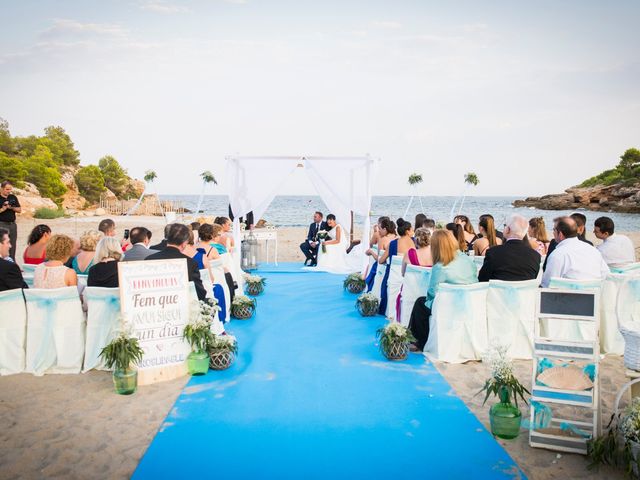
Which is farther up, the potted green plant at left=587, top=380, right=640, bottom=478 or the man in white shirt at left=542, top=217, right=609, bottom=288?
the man in white shirt at left=542, top=217, right=609, bottom=288

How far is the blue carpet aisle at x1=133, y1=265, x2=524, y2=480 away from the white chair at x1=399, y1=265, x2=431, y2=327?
1.95 ft

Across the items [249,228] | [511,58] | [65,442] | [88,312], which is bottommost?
[65,442]

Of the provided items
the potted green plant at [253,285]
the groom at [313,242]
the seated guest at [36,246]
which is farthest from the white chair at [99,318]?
the groom at [313,242]

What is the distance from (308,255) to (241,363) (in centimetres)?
699

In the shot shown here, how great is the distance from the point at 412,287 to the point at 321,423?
8.72 feet

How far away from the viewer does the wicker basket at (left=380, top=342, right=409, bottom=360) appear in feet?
16.0

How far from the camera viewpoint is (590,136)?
37469 millimetres

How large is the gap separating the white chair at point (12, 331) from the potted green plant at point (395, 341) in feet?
11.4

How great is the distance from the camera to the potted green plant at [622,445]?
2686 mm

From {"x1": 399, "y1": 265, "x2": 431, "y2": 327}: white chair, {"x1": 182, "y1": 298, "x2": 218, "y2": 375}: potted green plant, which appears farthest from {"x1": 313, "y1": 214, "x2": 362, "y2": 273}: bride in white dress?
{"x1": 182, "y1": 298, "x2": 218, "y2": 375}: potted green plant

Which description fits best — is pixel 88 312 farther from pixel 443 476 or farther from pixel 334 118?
pixel 334 118

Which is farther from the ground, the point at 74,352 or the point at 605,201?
the point at 605,201

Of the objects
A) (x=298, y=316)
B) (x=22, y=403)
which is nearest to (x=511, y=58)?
(x=298, y=316)

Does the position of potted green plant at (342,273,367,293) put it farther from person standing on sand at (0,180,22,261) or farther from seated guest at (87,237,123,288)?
person standing on sand at (0,180,22,261)
